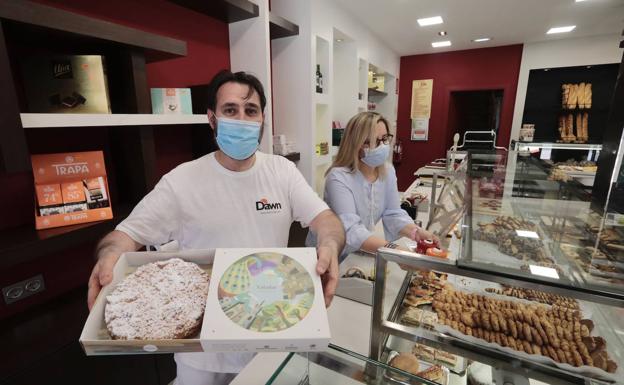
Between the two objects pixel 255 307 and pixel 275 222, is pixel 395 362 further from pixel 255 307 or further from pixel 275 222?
pixel 275 222

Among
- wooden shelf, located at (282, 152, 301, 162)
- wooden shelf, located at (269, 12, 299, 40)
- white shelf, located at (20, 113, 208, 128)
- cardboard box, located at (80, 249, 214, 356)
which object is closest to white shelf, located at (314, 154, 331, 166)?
wooden shelf, located at (282, 152, 301, 162)

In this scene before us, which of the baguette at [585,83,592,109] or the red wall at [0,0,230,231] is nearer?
the red wall at [0,0,230,231]

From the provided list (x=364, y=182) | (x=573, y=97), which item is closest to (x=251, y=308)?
(x=364, y=182)

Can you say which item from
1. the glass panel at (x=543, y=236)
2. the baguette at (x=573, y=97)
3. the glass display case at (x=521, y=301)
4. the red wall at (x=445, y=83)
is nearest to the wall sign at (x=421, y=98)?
the red wall at (x=445, y=83)

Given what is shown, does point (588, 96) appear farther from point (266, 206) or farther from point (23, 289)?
point (23, 289)

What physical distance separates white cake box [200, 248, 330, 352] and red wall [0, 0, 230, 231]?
4.49 feet

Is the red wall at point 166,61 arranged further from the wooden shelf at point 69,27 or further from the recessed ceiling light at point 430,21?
the recessed ceiling light at point 430,21

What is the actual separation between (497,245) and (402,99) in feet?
23.2

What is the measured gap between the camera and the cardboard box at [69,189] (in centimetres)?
132

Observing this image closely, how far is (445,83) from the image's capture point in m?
6.87

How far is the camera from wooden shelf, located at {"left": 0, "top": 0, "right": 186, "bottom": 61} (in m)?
1.06

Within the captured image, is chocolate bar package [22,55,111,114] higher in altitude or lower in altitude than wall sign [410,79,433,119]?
lower

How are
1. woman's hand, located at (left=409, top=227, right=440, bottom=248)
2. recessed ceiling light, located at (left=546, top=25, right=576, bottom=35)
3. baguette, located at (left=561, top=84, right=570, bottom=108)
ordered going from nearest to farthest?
woman's hand, located at (left=409, top=227, right=440, bottom=248), recessed ceiling light, located at (left=546, top=25, right=576, bottom=35), baguette, located at (left=561, top=84, right=570, bottom=108)

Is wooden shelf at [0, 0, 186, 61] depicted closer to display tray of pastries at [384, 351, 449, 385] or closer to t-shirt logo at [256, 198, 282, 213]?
t-shirt logo at [256, 198, 282, 213]
